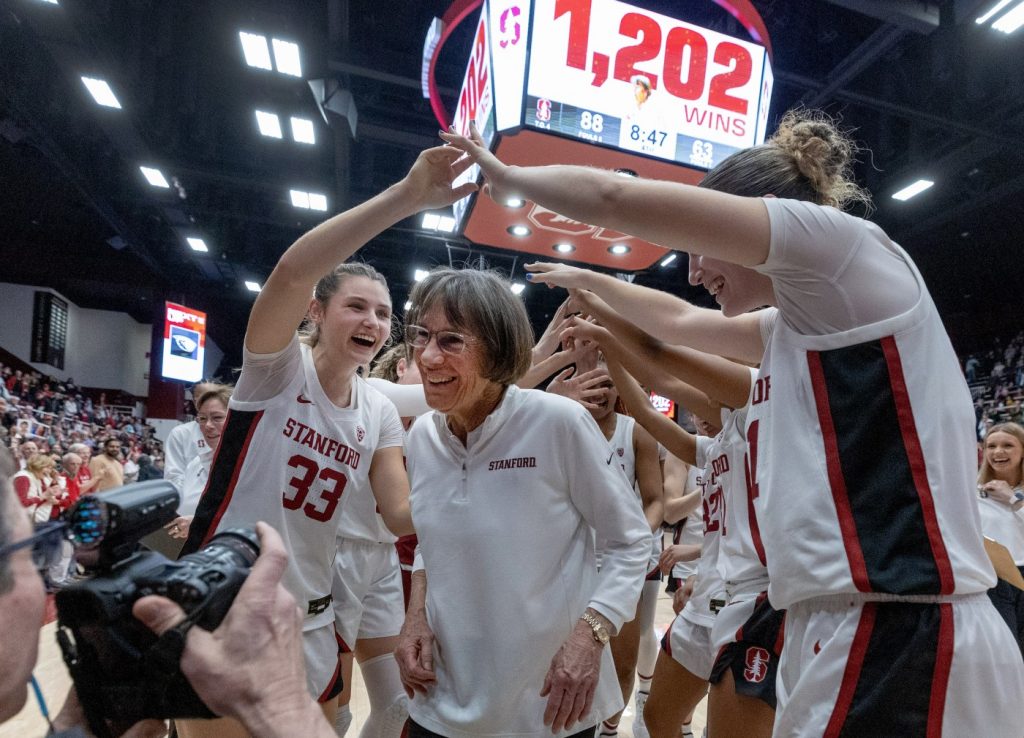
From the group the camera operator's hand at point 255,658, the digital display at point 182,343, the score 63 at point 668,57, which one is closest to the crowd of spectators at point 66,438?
the digital display at point 182,343

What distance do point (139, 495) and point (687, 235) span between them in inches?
39.4

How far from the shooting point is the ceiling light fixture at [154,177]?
36.5 feet

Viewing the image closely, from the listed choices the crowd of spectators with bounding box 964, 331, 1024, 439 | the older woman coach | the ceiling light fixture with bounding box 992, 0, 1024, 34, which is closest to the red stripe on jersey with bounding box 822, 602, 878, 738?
the older woman coach

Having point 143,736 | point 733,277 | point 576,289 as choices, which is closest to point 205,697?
point 143,736

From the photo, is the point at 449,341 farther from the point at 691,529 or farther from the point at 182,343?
the point at 182,343

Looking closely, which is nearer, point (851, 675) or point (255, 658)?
point (255, 658)

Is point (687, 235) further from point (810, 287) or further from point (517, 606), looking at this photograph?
point (517, 606)

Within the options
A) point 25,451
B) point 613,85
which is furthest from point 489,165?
point 25,451

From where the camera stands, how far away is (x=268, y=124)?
390 inches

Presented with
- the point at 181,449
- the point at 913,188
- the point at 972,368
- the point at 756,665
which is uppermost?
the point at 913,188

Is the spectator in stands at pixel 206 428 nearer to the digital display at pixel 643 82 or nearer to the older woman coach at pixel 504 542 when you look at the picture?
the digital display at pixel 643 82

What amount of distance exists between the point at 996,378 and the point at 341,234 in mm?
17456

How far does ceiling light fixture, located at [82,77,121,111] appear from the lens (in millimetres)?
8578

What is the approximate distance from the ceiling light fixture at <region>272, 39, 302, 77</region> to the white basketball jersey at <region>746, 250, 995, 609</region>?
7684 mm
